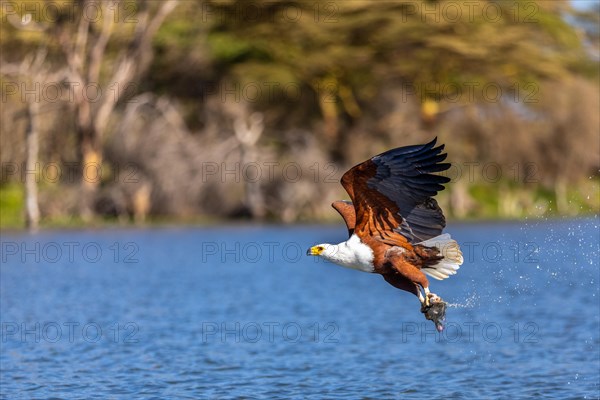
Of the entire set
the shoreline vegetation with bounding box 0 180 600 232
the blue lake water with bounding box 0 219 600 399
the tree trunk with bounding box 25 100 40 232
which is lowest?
the blue lake water with bounding box 0 219 600 399

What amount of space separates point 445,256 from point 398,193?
0.90 meters

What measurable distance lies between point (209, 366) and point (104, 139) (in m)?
40.0

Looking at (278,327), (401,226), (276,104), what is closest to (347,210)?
(401,226)

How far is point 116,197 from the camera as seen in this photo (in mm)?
53031

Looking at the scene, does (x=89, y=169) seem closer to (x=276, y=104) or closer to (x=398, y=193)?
(x=276, y=104)

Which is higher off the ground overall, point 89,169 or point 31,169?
point 89,169

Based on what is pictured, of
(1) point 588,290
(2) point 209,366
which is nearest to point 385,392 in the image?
(2) point 209,366

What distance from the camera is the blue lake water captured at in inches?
649

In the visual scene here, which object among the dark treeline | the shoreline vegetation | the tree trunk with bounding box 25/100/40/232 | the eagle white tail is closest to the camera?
the eagle white tail

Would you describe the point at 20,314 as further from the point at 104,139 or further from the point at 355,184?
the point at 104,139

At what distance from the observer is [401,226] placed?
13203 millimetres

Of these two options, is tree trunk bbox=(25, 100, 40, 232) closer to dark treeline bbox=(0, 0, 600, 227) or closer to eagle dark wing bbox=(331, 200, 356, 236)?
dark treeline bbox=(0, 0, 600, 227)

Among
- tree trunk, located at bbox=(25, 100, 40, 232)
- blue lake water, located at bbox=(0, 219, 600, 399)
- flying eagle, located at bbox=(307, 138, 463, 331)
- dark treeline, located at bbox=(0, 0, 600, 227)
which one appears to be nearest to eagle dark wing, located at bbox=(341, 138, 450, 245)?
A: flying eagle, located at bbox=(307, 138, 463, 331)

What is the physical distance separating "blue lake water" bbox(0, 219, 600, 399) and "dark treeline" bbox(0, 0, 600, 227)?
11.3m
